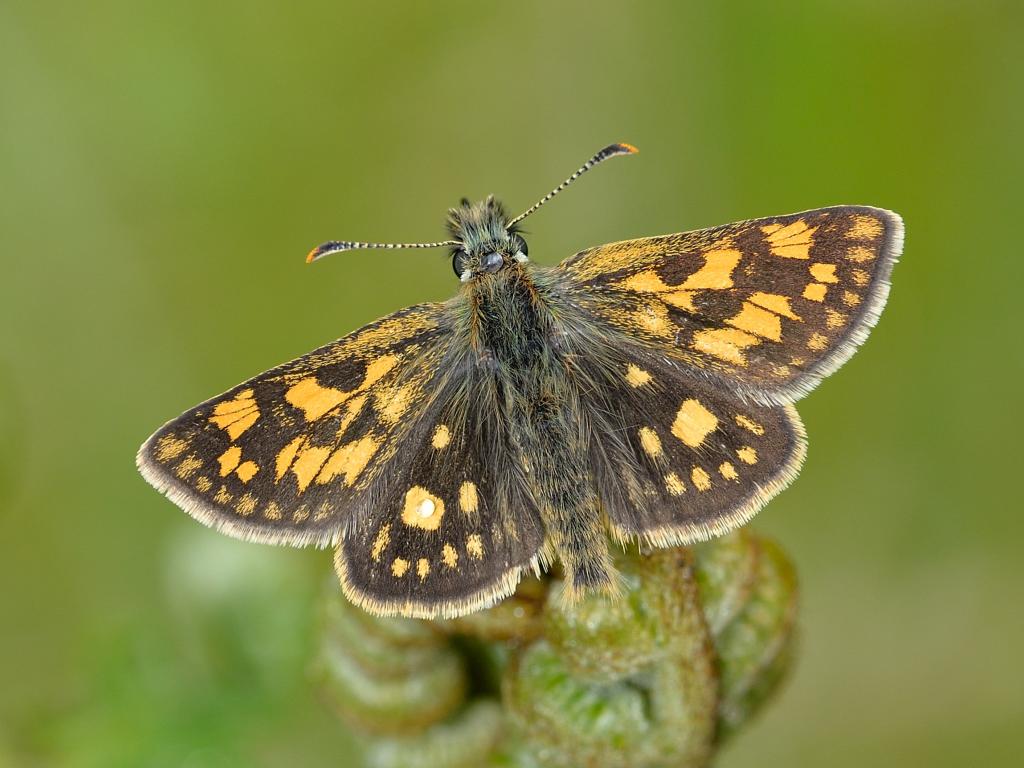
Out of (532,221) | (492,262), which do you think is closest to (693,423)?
(492,262)

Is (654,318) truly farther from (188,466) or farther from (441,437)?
(188,466)

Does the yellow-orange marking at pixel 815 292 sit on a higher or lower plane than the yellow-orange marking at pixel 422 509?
higher

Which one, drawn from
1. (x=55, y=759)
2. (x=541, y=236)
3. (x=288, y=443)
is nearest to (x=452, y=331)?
(x=288, y=443)

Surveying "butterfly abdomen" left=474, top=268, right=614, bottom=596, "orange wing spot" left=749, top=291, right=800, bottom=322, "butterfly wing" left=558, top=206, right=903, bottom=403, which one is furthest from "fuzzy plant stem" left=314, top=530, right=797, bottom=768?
"orange wing spot" left=749, top=291, right=800, bottom=322

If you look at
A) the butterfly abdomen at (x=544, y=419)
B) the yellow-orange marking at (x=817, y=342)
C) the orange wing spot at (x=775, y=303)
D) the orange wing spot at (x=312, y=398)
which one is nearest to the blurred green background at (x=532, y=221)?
the orange wing spot at (x=312, y=398)

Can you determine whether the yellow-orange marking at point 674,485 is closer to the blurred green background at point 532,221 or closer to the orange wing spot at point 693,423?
the orange wing spot at point 693,423

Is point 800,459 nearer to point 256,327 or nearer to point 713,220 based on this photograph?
point 713,220
